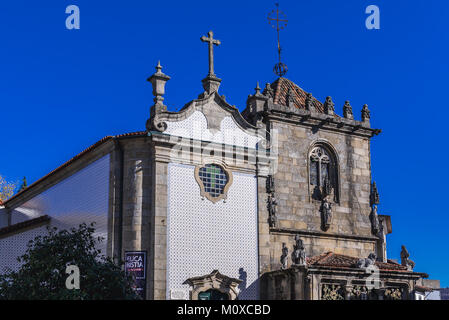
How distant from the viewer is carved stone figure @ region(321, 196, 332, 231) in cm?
2666

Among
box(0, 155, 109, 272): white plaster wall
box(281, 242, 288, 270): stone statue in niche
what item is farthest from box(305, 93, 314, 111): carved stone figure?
box(0, 155, 109, 272): white plaster wall

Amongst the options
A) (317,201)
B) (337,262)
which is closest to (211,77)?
(317,201)

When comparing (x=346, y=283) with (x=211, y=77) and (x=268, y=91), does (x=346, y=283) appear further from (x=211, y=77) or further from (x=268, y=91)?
(x=211, y=77)

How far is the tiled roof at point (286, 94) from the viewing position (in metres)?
28.2

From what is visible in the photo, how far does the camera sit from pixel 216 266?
23656 mm

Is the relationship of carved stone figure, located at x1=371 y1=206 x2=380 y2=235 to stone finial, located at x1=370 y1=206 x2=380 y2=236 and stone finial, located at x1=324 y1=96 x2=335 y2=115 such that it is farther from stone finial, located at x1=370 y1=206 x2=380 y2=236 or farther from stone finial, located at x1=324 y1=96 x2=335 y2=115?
stone finial, located at x1=324 y1=96 x2=335 y2=115

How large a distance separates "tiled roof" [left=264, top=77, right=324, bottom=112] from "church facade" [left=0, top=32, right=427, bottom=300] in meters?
0.11

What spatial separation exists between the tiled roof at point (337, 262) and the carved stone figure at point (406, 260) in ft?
1.19

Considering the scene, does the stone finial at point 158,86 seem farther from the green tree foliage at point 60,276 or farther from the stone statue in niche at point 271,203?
the green tree foliage at point 60,276

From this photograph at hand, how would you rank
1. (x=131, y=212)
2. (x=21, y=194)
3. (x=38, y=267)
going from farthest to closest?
(x=21, y=194)
(x=131, y=212)
(x=38, y=267)

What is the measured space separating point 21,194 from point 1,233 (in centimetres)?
590

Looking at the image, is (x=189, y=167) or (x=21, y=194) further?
(x=21, y=194)
